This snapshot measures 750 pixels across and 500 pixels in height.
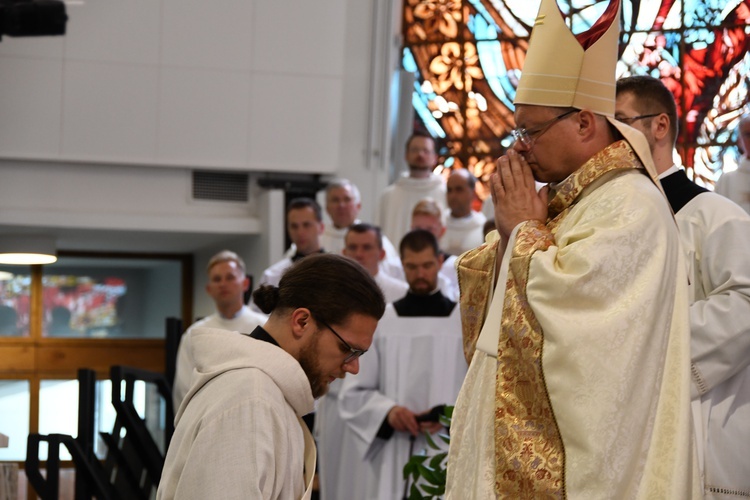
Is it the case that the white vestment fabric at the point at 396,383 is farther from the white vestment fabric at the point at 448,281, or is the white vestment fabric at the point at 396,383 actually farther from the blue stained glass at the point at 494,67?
the blue stained glass at the point at 494,67

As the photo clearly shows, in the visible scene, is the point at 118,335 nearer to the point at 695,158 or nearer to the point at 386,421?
the point at 695,158

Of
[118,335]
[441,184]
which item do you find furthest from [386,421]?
[118,335]

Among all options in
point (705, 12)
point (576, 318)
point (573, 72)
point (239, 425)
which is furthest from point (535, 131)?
point (705, 12)

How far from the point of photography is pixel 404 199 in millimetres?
10477

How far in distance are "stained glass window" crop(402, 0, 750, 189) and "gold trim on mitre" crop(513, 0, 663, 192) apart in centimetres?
788

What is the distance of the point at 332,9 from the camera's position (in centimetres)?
1180

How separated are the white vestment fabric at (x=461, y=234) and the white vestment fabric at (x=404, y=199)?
864 mm

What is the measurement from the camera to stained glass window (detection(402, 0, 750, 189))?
1148 centimetres

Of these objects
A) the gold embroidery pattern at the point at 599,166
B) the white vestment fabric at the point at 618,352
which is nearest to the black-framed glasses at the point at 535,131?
the gold embroidery pattern at the point at 599,166

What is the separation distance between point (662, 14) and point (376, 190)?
3237 millimetres

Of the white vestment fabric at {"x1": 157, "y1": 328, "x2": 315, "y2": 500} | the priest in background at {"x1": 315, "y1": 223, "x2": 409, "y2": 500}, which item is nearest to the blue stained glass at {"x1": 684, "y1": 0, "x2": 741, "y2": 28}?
the priest in background at {"x1": 315, "y1": 223, "x2": 409, "y2": 500}

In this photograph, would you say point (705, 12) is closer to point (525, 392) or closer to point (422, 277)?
point (422, 277)

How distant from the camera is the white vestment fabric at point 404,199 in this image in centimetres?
1042

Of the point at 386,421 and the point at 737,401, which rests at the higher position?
the point at 737,401
